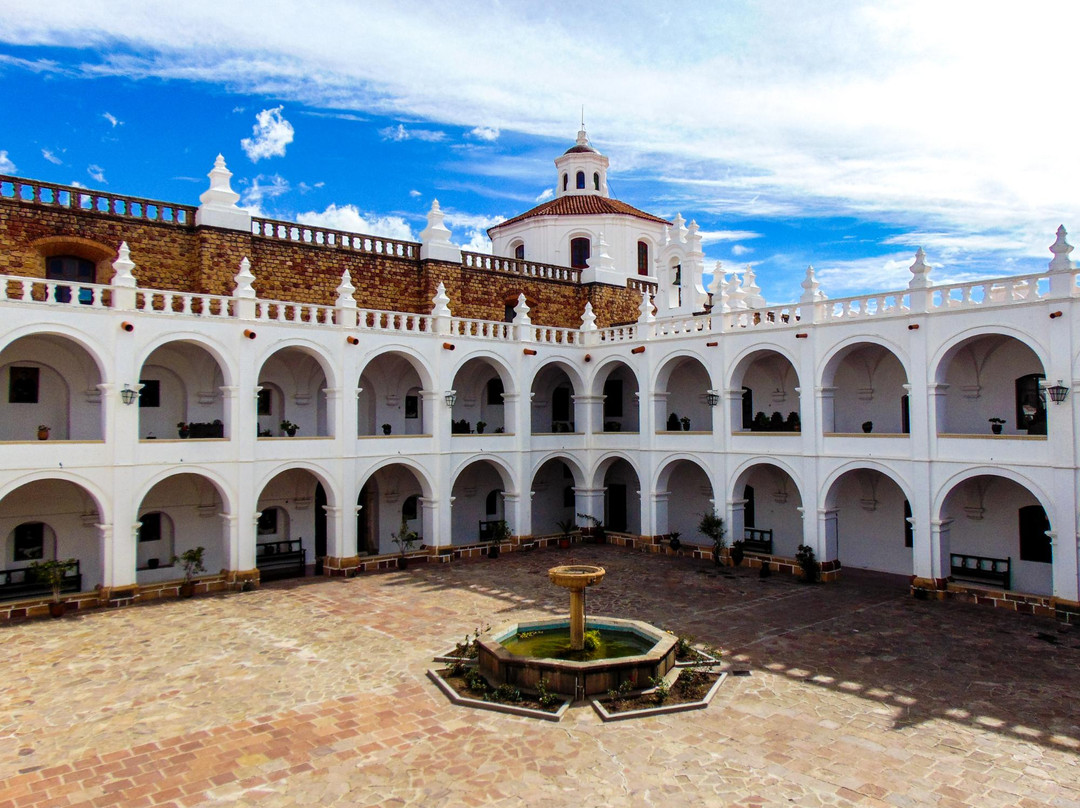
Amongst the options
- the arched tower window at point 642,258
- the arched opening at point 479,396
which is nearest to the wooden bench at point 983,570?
the arched opening at point 479,396

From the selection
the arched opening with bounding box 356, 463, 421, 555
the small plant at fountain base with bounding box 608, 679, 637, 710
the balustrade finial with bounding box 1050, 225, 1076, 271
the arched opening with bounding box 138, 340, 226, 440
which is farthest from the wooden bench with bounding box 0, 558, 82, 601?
the balustrade finial with bounding box 1050, 225, 1076, 271

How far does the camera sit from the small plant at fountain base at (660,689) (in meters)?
10.3

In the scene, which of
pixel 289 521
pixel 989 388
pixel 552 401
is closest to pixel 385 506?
pixel 289 521

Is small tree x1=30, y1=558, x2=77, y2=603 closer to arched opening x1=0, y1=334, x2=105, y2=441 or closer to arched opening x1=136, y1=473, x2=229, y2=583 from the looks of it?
arched opening x1=0, y1=334, x2=105, y2=441

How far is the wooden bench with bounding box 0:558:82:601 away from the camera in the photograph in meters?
16.7

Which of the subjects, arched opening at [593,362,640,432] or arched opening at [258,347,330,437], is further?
arched opening at [593,362,640,432]

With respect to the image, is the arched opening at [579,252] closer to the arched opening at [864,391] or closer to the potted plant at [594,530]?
the potted plant at [594,530]

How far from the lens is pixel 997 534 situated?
18.0 meters

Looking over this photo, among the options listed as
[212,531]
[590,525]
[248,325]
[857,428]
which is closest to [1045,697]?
[857,428]

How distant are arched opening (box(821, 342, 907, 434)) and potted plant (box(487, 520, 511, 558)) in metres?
10.1

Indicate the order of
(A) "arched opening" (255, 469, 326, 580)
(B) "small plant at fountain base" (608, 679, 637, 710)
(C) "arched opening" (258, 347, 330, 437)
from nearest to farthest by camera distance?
(B) "small plant at fountain base" (608, 679, 637, 710) < (A) "arched opening" (255, 469, 326, 580) < (C) "arched opening" (258, 347, 330, 437)

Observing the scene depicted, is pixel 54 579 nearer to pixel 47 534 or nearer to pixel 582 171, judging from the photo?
pixel 47 534

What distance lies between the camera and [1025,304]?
15.5 meters

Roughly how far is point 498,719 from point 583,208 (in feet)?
80.9
